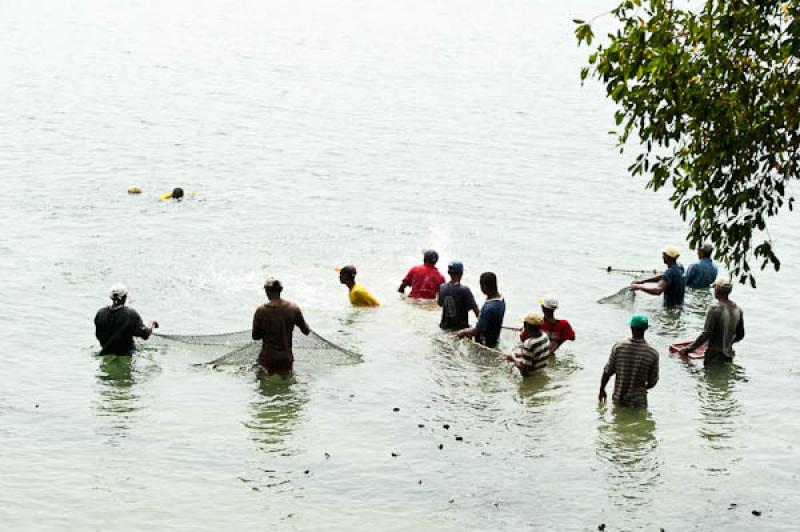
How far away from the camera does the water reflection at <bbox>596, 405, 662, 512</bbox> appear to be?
12.7 m

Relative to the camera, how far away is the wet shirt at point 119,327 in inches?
626

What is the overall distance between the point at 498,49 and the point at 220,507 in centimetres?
5292

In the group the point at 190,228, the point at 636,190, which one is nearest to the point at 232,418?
the point at 190,228

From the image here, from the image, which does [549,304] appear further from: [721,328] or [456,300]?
[721,328]

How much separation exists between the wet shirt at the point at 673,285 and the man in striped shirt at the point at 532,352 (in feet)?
15.8

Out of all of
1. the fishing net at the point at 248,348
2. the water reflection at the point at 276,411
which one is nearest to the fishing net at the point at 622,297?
the fishing net at the point at 248,348

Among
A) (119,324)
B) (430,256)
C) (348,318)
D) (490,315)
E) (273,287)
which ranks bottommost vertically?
(348,318)

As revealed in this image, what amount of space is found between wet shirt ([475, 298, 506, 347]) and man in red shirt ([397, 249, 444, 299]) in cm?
330

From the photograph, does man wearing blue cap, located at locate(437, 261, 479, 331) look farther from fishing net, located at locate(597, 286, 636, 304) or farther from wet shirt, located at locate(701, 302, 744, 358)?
fishing net, located at locate(597, 286, 636, 304)

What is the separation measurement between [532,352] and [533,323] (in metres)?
0.65

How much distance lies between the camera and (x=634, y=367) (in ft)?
47.1

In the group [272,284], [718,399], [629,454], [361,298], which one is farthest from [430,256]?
[629,454]

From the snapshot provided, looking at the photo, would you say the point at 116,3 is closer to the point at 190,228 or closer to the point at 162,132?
the point at 162,132

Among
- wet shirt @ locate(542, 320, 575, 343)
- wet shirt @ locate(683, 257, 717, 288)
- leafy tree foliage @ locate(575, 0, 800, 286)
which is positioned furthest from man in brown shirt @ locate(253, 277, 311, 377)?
wet shirt @ locate(683, 257, 717, 288)
